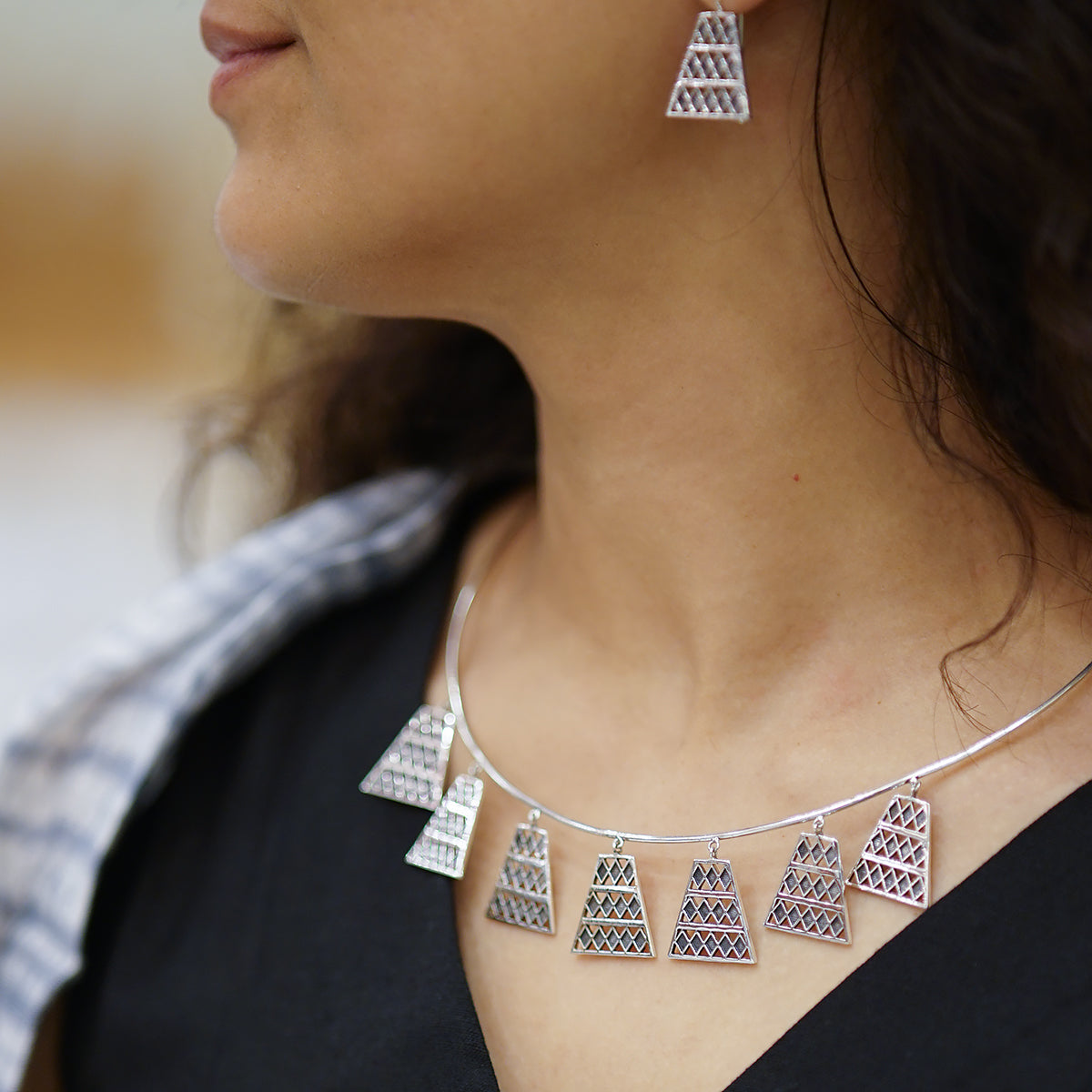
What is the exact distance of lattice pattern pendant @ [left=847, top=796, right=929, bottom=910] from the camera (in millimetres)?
707

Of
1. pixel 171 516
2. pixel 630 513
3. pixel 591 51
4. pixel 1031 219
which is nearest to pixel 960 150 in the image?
pixel 1031 219

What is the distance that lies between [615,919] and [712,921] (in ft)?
0.22

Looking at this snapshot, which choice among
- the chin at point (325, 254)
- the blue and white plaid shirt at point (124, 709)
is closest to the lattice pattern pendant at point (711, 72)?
the chin at point (325, 254)

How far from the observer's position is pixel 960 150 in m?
0.68

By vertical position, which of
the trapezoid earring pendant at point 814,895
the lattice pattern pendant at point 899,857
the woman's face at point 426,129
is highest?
the woman's face at point 426,129

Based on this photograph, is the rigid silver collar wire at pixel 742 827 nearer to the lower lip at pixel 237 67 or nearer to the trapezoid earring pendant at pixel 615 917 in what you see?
the trapezoid earring pendant at pixel 615 917

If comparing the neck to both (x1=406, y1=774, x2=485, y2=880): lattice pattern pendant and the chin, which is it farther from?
(x1=406, y1=774, x2=485, y2=880): lattice pattern pendant

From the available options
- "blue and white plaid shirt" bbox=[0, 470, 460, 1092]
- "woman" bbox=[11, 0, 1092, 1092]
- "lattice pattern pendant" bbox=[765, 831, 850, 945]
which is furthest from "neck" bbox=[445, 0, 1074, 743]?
"blue and white plaid shirt" bbox=[0, 470, 460, 1092]

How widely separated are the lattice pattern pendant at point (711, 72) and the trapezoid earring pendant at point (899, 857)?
42cm

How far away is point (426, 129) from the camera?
2.45ft

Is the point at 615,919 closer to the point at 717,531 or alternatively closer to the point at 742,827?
the point at 742,827

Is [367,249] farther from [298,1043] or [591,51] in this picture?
[298,1043]

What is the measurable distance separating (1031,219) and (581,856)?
498mm

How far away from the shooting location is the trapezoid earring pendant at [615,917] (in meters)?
0.77
